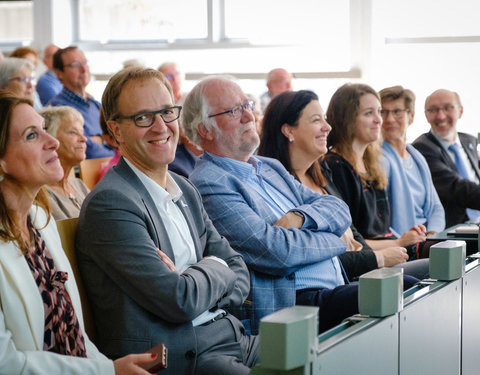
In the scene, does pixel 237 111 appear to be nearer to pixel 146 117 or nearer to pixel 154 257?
pixel 146 117

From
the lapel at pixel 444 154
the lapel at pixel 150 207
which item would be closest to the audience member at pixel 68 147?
the lapel at pixel 150 207

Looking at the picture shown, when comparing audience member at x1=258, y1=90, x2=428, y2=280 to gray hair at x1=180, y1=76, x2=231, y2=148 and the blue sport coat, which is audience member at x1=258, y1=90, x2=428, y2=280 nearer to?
gray hair at x1=180, y1=76, x2=231, y2=148

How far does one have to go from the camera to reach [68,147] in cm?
359

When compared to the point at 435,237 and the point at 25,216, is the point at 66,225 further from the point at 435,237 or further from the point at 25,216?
the point at 435,237

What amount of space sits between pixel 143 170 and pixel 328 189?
1.37 meters

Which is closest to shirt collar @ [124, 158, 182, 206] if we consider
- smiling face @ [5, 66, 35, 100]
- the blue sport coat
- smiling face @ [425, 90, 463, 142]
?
the blue sport coat

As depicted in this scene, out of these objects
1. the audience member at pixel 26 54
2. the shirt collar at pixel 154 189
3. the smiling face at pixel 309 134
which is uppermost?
the audience member at pixel 26 54

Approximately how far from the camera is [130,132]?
78.1 inches

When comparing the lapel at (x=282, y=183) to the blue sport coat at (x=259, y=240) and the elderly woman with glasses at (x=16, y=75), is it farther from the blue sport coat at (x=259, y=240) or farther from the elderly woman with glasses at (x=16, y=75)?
the elderly woman with glasses at (x=16, y=75)

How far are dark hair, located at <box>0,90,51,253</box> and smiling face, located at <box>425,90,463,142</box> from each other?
3701mm

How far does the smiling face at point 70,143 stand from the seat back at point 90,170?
0.51ft

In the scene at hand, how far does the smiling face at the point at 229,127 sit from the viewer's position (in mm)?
2561

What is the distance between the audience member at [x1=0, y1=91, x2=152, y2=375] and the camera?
1.53m

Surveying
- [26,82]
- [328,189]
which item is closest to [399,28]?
[26,82]
